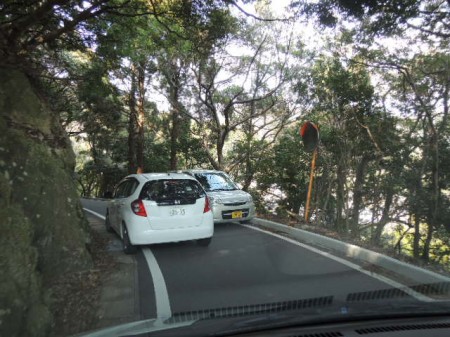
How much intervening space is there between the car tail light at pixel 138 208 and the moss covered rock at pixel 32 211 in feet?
3.00

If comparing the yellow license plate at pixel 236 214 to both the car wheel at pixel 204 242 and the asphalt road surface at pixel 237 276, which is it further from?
the car wheel at pixel 204 242

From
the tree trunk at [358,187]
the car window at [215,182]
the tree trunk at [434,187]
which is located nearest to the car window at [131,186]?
the car window at [215,182]

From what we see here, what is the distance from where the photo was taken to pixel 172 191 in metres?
7.90

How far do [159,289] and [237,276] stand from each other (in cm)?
128

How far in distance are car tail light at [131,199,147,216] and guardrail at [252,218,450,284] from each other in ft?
12.1

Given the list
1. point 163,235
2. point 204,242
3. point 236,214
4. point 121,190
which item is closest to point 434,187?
point 236,214

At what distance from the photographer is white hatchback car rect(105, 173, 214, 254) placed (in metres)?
7.45

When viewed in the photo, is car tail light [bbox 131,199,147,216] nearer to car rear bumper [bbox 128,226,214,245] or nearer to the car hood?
car rear bumper [bbox 128,226,214,245]

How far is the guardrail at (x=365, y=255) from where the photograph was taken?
18.9ft

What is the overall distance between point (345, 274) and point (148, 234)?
11.6 ft

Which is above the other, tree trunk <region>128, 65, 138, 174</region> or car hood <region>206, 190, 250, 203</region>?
tree trunk <region>128, 65, 138, 174</region>

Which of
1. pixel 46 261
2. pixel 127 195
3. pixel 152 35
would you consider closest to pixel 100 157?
pixel 152 35

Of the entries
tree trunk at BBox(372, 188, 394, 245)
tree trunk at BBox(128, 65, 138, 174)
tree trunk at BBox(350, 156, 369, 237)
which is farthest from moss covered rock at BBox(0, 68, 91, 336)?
tree trunk at BBox(372, 188, 394, 245)

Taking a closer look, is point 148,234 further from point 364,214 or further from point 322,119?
point 364,214
